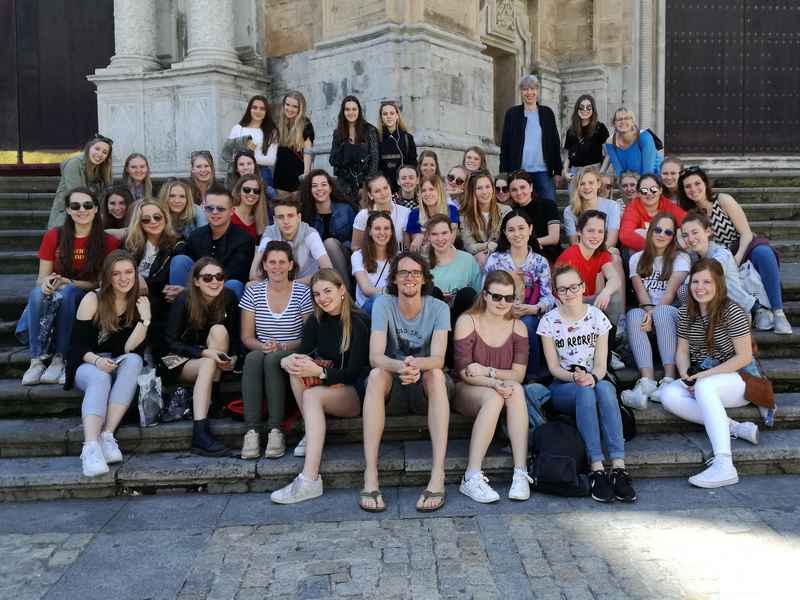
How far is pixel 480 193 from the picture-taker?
237 inches

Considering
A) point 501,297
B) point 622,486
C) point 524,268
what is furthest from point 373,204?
point 622,486

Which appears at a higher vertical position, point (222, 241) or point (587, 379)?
point (222, 241)

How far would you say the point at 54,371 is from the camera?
5297 mm

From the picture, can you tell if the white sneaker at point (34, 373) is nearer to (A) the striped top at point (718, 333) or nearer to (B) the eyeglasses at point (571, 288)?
(B) the eyeglasses at point (571, 288)

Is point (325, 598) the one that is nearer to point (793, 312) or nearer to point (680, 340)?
point (680, 340)

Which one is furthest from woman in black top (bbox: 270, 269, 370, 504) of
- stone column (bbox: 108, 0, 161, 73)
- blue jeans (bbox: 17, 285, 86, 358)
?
stone column (bbox: 108, 0, 161, 73)

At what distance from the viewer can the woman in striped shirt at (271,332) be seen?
475 centimetres

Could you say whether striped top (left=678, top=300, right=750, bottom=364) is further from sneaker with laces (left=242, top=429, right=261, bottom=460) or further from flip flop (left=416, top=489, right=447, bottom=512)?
sneaker with laces (left=242, top=429, right=261, bottom=460)

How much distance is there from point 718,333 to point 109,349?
379cm

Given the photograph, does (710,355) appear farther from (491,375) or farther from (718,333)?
(491,375)

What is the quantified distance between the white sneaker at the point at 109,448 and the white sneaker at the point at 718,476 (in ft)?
10.7

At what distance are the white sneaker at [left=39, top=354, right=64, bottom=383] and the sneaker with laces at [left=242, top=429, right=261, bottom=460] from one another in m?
1.52

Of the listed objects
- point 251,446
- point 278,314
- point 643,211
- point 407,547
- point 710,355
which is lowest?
point 407,547

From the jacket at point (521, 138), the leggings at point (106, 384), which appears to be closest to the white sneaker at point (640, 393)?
the leggings at point (106, 384)
